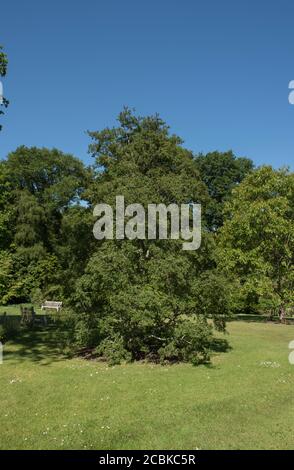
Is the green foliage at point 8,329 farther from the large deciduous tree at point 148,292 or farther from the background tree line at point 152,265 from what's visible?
the large deciduous tree at point 148,292

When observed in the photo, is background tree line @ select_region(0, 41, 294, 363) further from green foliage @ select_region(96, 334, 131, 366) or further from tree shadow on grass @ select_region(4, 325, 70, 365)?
tree shadow on grass @ select_region(4, 325, 70, 365)

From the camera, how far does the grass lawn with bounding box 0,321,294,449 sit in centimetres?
750

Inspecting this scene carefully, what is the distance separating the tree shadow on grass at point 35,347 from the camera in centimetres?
1520

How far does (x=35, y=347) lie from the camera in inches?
693

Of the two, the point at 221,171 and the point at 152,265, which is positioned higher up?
the point at 221,171

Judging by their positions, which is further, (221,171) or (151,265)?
(221,171)

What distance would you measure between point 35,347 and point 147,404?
366 inches

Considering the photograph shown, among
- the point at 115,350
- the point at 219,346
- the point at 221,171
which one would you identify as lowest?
the point at 219,346

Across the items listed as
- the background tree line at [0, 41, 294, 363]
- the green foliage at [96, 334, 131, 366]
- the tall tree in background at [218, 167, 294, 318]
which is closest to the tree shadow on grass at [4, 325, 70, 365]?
the background tree line at [0, 41, 294, 363]

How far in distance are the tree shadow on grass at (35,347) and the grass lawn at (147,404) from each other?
0.59 feet

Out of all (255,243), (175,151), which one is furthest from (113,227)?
(255,243)

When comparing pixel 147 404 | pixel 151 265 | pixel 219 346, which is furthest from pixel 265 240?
pixel 147 404

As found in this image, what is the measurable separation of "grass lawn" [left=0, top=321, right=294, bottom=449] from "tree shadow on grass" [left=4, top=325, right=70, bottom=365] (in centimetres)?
18

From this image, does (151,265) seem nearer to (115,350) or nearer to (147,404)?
(115,350)
